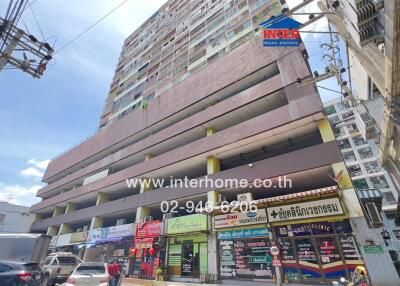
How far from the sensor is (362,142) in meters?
43.4

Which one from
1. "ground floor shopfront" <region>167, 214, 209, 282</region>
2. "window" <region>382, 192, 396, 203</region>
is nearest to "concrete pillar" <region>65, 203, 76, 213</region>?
"ground floor shopfront" <region>167, 214, 209, 282</region>

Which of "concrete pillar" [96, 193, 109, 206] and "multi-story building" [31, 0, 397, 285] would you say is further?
"concrete pillar" [96, 193, 109, 206]

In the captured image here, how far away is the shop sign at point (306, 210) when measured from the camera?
1185 centimetres

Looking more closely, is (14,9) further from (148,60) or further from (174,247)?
(148,60)

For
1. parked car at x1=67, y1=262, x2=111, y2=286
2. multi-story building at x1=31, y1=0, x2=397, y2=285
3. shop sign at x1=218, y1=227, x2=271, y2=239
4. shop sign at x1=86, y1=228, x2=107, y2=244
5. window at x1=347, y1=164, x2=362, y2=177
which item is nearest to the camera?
parked car at x1=67, y1=262, x2=111, y2=286

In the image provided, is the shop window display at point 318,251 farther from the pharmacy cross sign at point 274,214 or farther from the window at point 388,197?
the window at point 388,197

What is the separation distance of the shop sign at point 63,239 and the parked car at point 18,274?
23.7 metres

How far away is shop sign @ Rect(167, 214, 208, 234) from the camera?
631 inches

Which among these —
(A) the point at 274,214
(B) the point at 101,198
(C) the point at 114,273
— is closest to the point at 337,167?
(A) the point at 274,214

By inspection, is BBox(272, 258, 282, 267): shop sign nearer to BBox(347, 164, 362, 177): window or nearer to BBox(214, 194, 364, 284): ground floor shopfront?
BBox(214, 194, 364, 284): ground floor shopfront

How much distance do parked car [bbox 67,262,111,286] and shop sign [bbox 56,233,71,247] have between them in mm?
22262

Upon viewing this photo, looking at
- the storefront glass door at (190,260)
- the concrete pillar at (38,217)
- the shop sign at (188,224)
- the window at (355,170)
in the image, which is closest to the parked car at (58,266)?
the shop sign at (188,224)

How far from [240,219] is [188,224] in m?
4.07

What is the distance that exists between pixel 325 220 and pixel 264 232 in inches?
131
